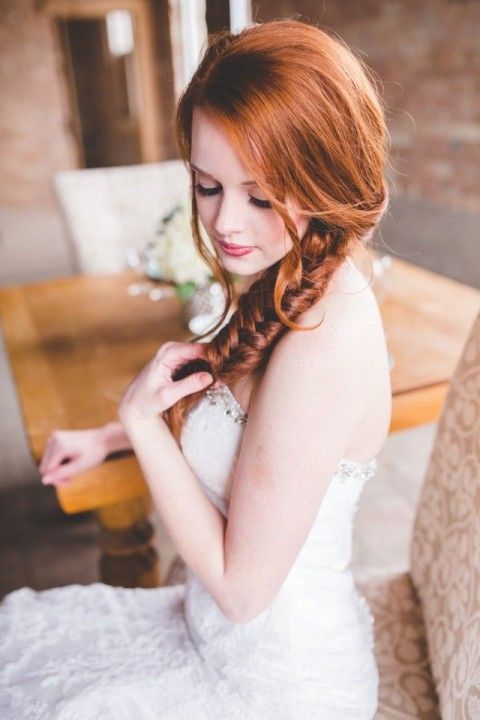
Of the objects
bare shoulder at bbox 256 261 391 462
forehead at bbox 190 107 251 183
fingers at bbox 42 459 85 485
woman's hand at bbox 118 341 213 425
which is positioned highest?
forehead at bbox 190 107 251 183

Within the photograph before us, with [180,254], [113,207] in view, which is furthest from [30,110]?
[180,254]

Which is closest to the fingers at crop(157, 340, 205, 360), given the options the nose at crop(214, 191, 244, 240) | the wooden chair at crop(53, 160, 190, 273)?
the nose at crop(214, 191, 244, 240)

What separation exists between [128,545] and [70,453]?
41 centimetres

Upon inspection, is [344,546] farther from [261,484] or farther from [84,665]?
[84,665]

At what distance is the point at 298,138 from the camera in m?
0.81

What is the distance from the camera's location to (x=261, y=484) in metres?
0.86

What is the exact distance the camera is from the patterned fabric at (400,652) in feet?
3.41

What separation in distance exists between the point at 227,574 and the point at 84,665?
30cm

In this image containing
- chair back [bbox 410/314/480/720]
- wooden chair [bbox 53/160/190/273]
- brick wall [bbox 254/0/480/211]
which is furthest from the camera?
brick wall [bbox 254/0/480/211]

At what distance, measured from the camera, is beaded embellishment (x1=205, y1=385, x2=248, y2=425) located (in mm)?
970

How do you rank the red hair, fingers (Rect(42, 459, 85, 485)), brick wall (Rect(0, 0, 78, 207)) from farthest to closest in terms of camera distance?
brick wall (Rect(0, 0, 78, 207)) → fingers (Rect(42, 459, 85, 485)) → the red hair

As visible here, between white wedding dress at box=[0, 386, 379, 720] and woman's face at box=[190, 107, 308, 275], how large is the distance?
0.74 feet

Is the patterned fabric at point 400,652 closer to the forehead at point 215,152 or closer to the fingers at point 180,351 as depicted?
the fingers at point 180,351

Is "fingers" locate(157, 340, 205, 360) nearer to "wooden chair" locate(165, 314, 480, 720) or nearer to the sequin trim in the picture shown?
the sequin trim
